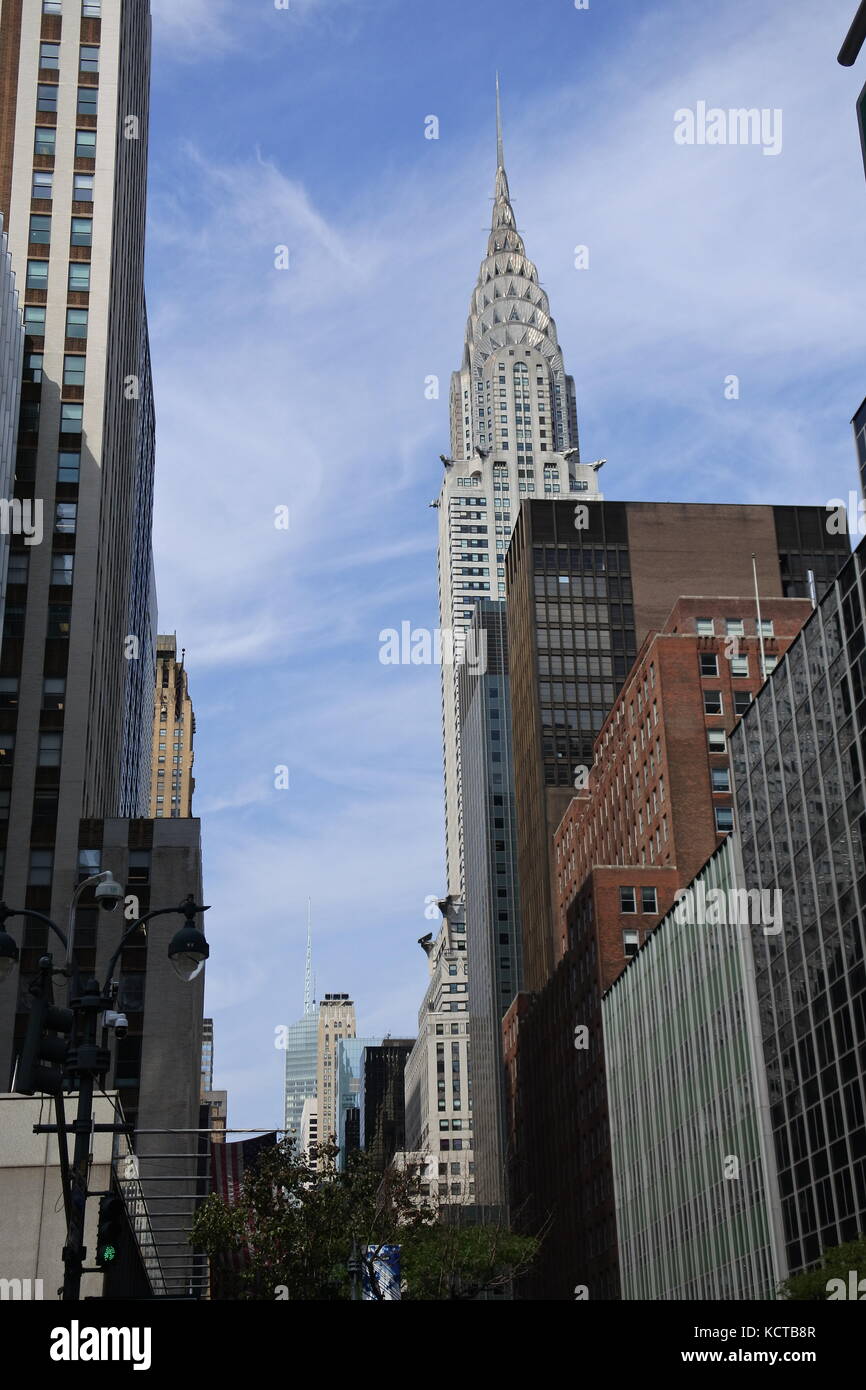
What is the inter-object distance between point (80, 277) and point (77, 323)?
319 cm

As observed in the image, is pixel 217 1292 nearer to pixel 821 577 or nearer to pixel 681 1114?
pixel 681 1114

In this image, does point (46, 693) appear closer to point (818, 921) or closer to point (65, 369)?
point (65, 369)

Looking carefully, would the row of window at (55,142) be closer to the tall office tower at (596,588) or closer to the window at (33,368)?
the window at (33,368)

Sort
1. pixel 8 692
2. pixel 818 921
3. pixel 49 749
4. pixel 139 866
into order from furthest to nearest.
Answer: pixel 8 692 → pixel 139 866 → pixel 49 749 → pixel 818 921

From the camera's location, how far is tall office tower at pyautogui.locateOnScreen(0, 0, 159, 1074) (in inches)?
3797

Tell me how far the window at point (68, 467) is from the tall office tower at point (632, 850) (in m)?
40.2

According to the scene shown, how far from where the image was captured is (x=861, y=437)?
59.1m

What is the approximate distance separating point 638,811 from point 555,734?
38508mm

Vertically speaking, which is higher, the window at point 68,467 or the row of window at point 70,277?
the row of window at point 70,277

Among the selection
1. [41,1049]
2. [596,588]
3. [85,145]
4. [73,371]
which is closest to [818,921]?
[41,1049]

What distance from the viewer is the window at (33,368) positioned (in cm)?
10250

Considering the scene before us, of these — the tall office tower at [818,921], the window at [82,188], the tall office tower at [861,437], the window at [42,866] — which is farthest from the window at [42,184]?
the tall office tower at [861,437]

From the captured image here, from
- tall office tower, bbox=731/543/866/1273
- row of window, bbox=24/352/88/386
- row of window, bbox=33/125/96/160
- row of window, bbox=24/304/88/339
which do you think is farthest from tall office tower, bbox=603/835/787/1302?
row of window, bbox=33/125/96/160
